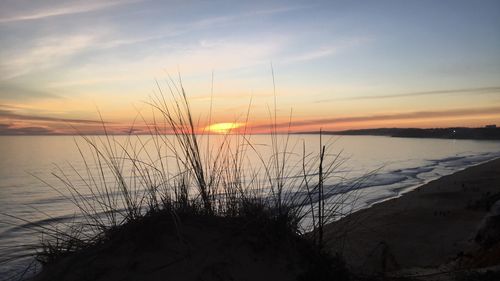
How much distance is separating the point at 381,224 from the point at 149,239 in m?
8.47

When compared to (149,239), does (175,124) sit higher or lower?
higher

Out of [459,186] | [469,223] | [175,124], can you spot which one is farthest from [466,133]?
[175,124]

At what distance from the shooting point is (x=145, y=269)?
8.16 feet

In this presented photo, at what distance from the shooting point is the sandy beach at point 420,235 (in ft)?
16.3

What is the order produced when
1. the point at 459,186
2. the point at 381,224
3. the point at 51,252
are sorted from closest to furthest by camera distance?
the point at 51,252, the point at 381,224, the point at 459,186

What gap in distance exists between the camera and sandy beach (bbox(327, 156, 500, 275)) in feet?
16.3

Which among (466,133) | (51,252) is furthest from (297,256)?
(466,133)

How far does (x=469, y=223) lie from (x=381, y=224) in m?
1.95

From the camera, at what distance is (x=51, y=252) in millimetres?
3281

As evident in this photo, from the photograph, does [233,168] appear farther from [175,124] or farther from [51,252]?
[51,252]

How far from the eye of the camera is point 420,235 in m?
8.68

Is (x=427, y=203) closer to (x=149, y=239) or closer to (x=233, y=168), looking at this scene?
(x=233, y=168)

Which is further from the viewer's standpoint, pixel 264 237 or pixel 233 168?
pixel 233 168

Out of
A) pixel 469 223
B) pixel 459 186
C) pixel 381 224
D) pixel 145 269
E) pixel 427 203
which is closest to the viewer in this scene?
pixel 145 269
